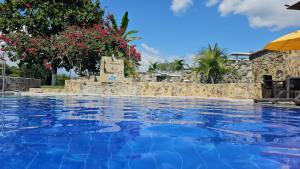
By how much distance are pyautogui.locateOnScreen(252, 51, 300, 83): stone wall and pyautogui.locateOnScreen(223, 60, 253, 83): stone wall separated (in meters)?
1.71

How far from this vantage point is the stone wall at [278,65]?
671 inches

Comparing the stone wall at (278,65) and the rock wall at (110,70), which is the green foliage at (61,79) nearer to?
the rock wall at (110,70)

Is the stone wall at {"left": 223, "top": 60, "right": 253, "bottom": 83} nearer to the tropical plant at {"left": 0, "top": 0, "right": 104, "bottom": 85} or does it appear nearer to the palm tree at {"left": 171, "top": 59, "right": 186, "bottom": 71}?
the tropical plant at {"left": 0, "top": 0, "right": 104, "bottom": 85}

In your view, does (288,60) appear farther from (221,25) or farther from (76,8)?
(76,8)

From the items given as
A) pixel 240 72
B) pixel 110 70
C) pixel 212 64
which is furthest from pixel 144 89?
pixel 240 72

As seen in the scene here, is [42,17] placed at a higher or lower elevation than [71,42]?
higher

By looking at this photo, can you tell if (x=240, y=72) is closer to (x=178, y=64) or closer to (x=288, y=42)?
(x=288, y=42)

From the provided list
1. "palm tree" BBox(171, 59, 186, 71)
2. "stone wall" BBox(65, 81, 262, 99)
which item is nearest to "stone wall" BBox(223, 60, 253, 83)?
"stone wall" BBox(65, 81, 262, 99)

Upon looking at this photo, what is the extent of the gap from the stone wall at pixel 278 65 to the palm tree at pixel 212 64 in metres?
2.52

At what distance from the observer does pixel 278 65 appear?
18.7 meters

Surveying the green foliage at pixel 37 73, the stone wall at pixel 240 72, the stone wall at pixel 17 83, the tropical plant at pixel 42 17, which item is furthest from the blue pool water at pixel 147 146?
the green foliage at pixel 37 73

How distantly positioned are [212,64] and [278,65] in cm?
548

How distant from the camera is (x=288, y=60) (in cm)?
1766

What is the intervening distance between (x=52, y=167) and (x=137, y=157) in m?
1.01
